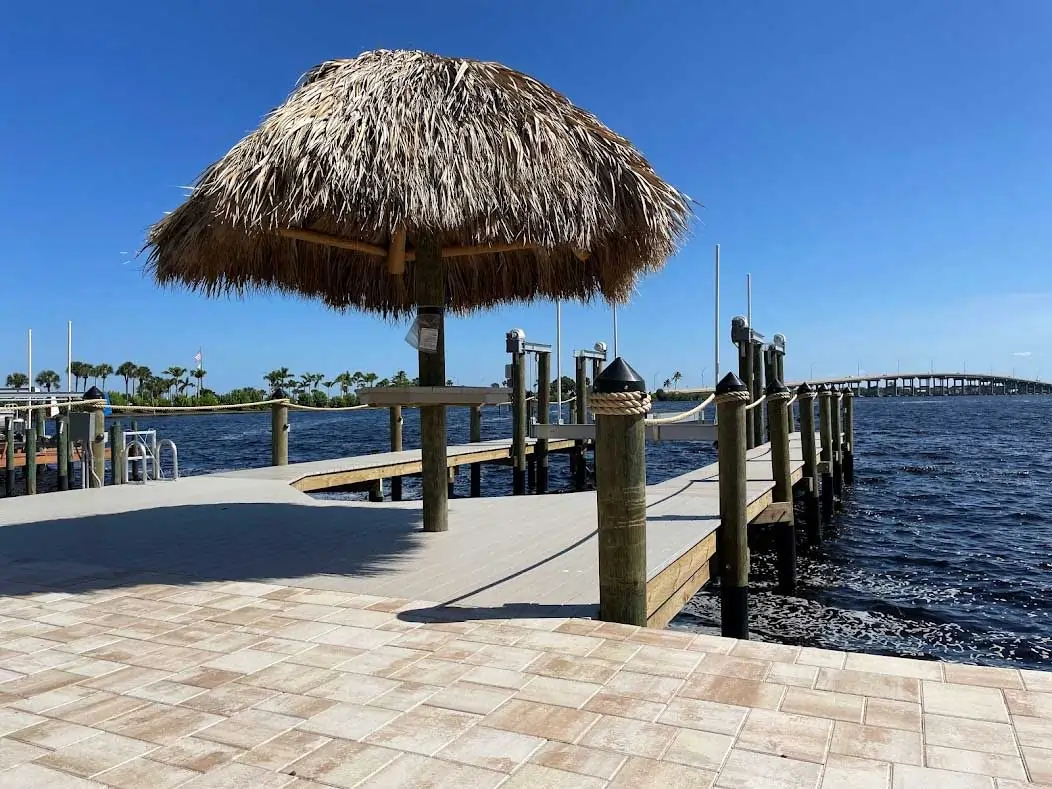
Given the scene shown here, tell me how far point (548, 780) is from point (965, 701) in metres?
1.50

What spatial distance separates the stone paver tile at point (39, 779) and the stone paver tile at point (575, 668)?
1.48 m

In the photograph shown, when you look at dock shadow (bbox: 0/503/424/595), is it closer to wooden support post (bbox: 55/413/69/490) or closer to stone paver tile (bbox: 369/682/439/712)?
stone paver tile (bbox: 369/682/439/712)

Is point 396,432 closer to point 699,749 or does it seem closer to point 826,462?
point 826,462

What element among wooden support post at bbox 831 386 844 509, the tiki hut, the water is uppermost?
the tiki hut

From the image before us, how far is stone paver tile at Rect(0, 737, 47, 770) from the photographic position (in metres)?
2.16

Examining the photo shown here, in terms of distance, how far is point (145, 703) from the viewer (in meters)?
2.59

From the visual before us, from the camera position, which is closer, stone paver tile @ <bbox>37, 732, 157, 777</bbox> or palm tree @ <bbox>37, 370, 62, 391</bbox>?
stone paver tile @ <bbox>37, 732, 157, 777</bbox>

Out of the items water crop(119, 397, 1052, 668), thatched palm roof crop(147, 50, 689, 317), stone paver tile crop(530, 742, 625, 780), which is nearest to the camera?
stone paver tile crop(530, 742, 625, 780)

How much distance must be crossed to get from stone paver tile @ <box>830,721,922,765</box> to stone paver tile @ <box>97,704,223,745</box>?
1.98 meters

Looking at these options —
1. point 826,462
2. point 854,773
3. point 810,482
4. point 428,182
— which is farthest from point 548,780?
point 826,462

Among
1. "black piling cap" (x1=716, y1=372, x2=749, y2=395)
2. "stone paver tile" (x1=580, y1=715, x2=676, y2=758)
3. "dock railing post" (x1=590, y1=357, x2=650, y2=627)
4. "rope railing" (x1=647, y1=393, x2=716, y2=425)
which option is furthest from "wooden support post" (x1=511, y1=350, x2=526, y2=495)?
"stone paver tile" (x1=580, y1=715, x2=676, y2=758)

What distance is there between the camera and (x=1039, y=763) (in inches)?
81.9

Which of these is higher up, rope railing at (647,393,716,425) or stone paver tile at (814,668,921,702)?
rope railing at (647,393,716,425)

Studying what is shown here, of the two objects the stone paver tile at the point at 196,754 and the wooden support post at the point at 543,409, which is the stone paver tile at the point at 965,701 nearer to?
the stone paver tile at the point at 196,754
